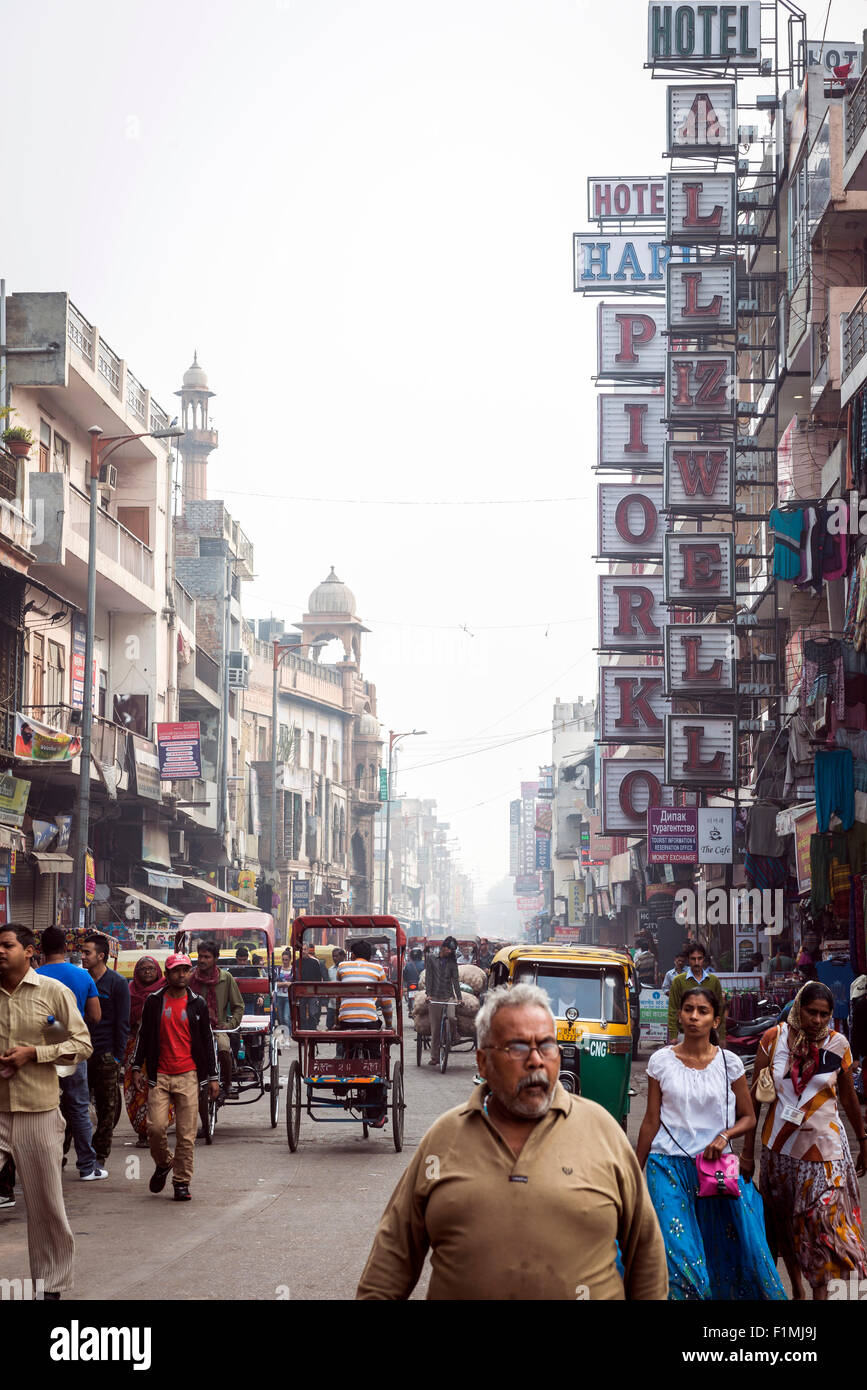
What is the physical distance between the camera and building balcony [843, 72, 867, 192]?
86.3ft

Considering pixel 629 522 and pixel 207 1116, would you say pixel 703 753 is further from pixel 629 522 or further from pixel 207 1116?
pixel 207 1116

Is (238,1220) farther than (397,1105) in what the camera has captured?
No

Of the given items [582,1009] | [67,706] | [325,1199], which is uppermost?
[67,706]

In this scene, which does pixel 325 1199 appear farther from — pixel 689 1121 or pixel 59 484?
pixel 59 484

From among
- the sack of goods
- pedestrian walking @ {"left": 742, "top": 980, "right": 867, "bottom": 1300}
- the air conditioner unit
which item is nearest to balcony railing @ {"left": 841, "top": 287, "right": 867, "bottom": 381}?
the sack of goods

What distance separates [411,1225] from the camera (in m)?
4.54

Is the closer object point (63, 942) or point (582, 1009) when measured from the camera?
point (63, 942)

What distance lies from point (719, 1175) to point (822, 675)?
17888 mm

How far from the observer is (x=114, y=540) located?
127ft

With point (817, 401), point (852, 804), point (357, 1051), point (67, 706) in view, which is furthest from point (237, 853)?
point (357, 1051)

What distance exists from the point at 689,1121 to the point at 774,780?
88.7ft

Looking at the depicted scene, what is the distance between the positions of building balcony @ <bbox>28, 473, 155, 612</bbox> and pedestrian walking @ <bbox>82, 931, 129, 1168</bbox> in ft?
61.5

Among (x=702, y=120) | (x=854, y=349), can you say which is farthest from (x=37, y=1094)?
(x=702, y=120)

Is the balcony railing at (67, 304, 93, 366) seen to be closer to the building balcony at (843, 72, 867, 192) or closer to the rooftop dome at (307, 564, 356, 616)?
the building balcony at (843, 72, 867, 192)
